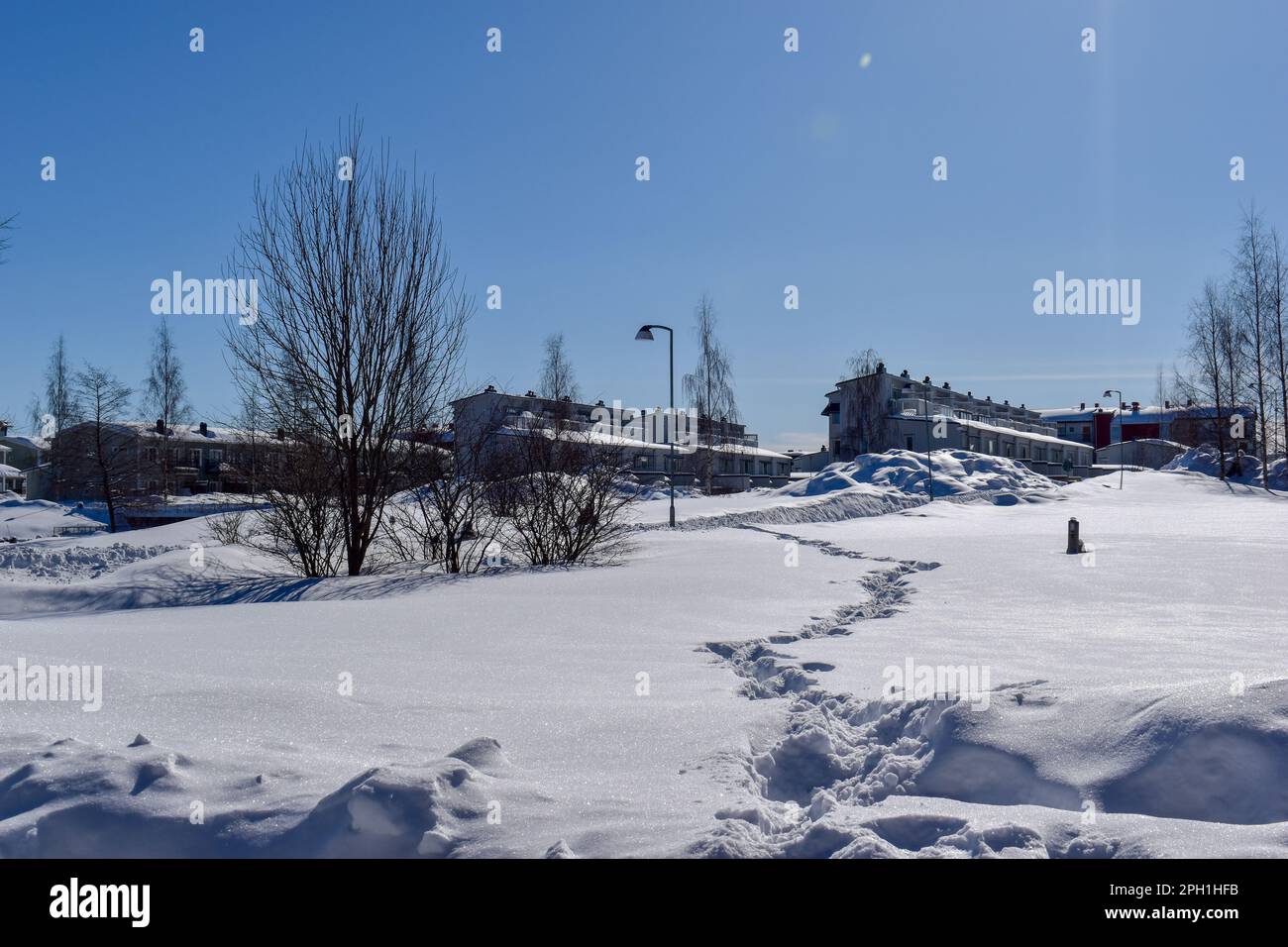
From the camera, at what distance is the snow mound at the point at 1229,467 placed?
138 feet

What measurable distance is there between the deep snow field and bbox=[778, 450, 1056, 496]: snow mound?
914 inches

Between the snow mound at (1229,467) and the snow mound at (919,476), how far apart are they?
506 inches

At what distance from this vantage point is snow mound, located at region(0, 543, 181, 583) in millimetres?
18344

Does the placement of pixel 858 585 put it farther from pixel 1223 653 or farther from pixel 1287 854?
pixel 1287 854

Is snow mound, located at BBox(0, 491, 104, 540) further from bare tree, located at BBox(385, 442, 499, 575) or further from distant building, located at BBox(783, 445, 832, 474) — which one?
distant building, located at BBox(783, 445, 832, 474)

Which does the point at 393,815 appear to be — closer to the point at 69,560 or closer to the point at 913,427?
the point at 69,560

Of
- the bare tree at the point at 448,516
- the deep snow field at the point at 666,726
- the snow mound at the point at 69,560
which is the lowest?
the snow mound at the point at 69,560

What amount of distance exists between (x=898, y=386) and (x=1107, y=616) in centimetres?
5697

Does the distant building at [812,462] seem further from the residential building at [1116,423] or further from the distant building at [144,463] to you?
the distant building at [144,463]

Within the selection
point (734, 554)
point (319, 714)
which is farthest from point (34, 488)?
point (319, 714)

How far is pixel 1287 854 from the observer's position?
111 inches

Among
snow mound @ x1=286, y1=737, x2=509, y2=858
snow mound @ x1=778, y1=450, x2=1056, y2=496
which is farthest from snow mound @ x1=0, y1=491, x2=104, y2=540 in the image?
snow mound @ x1=286, y1=737, x2=509, y2=858

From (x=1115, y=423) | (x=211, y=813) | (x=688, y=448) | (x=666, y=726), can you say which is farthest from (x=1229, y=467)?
(x=211, y=813)

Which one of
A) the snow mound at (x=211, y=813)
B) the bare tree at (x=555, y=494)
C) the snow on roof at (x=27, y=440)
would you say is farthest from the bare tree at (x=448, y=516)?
the snow on roof at (x=27, y=440)
